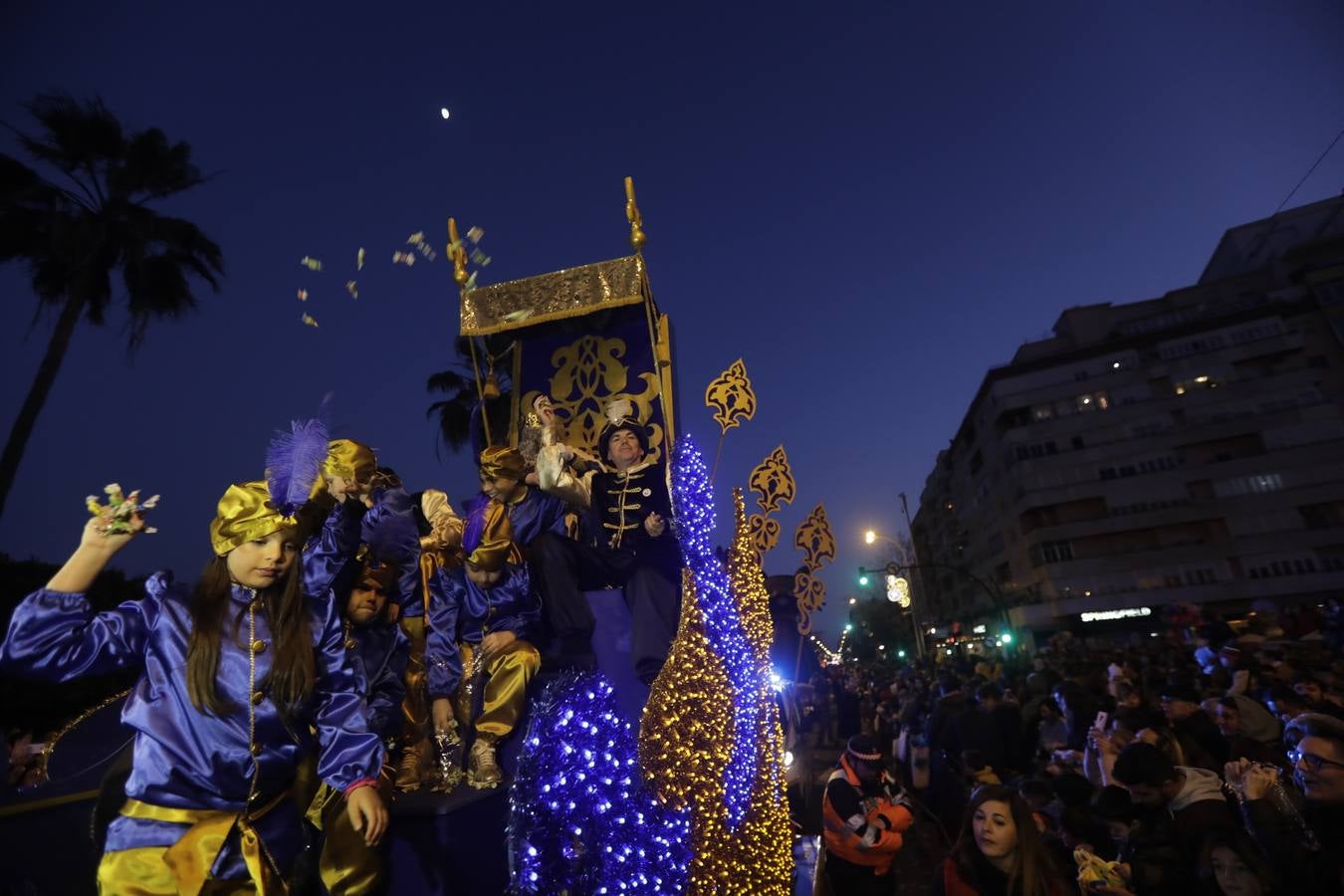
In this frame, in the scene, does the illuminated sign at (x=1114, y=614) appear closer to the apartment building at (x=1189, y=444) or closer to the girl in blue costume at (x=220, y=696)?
the apartment building at (x=1189, y=444)

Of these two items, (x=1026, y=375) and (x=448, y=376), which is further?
(x=1026, y=375)

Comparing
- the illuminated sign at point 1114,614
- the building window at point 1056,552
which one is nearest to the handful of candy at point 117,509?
the illuminated sign at point 1114,614

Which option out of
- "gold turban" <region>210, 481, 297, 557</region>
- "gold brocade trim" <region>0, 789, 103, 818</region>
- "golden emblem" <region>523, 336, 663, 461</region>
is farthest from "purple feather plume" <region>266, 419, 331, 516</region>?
"golden emblem" <region>523, 336, 663, 461</region>

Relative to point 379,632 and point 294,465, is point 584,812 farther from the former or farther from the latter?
point 294,465

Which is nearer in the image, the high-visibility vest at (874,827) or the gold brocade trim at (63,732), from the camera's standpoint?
the gold brocade trim at (63,732)

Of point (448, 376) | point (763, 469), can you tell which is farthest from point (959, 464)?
point (763, 469)

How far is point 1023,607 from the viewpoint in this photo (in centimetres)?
4034

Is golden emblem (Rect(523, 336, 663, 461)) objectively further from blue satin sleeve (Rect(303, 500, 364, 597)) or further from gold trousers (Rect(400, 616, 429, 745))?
blue satin sleeve (Rect(303, 500, 364, 597))

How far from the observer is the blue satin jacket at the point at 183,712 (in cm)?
225

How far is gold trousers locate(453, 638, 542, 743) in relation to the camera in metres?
3.58

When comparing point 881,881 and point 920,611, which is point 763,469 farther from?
point 920,611

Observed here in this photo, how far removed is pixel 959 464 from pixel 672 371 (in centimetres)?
5691

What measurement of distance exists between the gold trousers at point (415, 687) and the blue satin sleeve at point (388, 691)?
0.12 metres

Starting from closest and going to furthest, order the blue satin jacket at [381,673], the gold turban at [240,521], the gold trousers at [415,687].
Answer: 1. the gold turban at [240,521]
2. the blue satin jacket at [381,673]
3. the gold trousers at [415,687]
